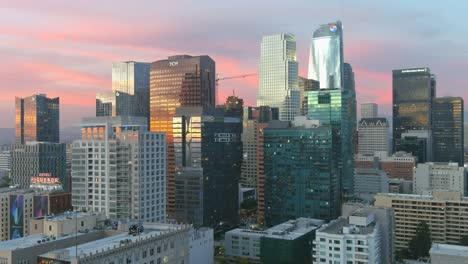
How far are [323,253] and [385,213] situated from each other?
83.4 ft

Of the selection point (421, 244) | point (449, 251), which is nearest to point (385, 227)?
point (449, 251)

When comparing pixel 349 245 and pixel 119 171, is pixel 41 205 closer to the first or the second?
pixel 119 171

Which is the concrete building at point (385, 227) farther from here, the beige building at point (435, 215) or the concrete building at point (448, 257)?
the beige building at point (435, 215)

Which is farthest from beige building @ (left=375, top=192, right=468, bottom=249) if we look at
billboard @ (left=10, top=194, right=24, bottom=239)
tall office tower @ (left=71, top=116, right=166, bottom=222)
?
billboard @ (left=10, top=194, right=24, bottom=239)

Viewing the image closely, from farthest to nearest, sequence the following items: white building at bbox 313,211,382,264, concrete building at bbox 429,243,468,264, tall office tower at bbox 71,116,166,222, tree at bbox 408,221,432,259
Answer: tree at bbox 408,221,432,259
tall office tower at bbox 71,116,166,222
white building at bbox 313,211,382,264
concrete building at bbox 429,243,468,264

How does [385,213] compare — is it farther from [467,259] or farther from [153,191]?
[153,191]

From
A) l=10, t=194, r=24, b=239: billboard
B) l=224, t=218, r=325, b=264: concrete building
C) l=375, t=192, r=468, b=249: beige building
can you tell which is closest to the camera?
l=224, t=218, r=325, b=264: concrete building

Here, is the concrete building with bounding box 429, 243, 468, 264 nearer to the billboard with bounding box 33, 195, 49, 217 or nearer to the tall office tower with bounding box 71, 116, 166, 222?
the tall office tower with bounding box 71, 116, 166, 222

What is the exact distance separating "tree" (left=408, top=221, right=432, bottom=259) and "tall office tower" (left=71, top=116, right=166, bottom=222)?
84926mm

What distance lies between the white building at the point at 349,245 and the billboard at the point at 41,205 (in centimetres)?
10385

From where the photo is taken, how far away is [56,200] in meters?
184

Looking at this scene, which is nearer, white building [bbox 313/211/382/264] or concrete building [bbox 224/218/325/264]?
white building [bbox 313/211/382/264]

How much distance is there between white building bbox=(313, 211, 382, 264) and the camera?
371ft

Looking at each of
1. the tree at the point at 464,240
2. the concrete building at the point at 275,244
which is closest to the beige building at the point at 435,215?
the tree at the point at 464,240
